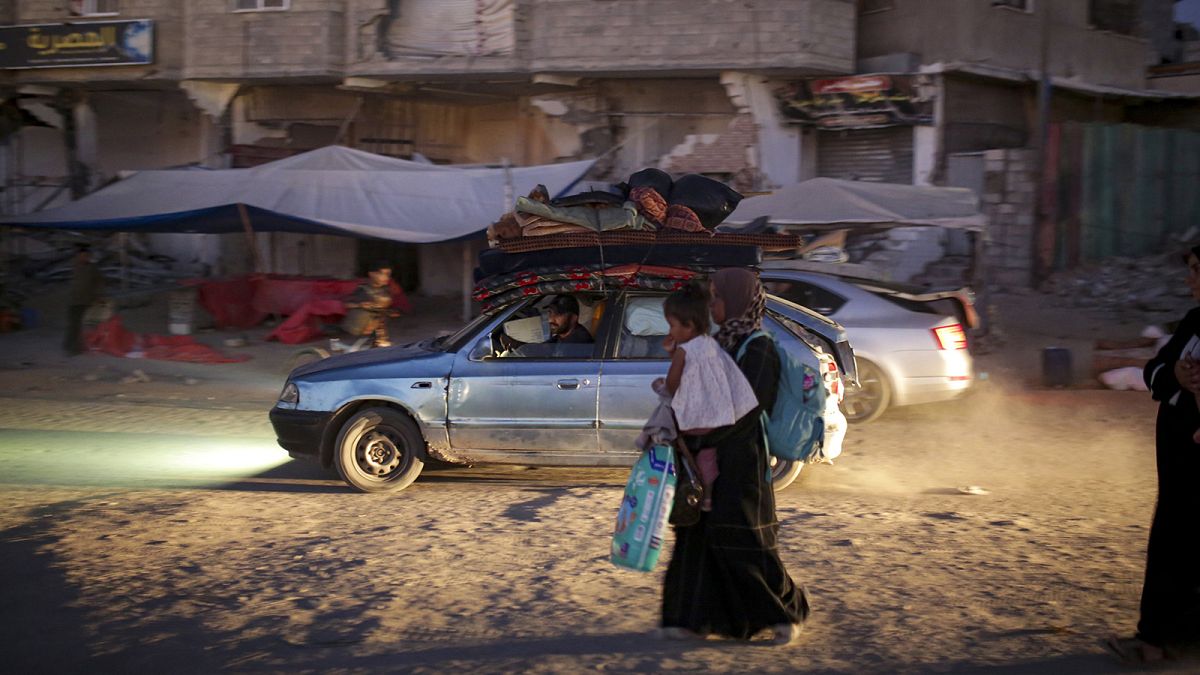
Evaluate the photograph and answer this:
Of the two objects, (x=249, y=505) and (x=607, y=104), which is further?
(x=607, y=104)

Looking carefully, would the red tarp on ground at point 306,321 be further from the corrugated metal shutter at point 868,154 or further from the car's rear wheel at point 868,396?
the car's rear wheel at point 868,396

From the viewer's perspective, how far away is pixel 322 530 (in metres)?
6.37

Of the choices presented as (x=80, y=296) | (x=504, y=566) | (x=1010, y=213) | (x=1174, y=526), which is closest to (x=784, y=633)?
(x=1174, y=526)

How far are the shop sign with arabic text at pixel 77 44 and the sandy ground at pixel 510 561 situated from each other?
1336cm

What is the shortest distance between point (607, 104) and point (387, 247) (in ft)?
19.4

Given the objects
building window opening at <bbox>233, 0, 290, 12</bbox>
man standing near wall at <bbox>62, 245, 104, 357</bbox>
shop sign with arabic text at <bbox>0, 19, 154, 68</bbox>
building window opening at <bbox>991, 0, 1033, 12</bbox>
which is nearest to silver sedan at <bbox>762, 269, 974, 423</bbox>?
man standing near wall at <bbox>62, 245, 104, 357</bbox>

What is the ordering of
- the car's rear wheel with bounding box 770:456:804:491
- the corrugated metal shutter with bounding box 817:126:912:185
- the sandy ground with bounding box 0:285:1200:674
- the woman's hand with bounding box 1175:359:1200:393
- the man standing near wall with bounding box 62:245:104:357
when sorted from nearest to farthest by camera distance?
1. the woman's hand with bounding box 1175:359:1200:393
2. the sandy ground with bounding box 0:285:1200:674
3. the car's rear wheel with bounding box 770:456:804:491
4. the man standing near wall with bounding box 62:245:104:357
5. the corrugated metal shutter with bounding box 817:126:912:185

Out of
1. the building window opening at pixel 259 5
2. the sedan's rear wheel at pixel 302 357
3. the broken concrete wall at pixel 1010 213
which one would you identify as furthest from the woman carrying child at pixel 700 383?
the building window opening at pixel 259 5

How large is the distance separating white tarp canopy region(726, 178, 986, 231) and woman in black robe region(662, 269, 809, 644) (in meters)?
9.51

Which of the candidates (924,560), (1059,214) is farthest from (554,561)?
(1059,214)

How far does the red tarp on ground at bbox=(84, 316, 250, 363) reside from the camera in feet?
49.9

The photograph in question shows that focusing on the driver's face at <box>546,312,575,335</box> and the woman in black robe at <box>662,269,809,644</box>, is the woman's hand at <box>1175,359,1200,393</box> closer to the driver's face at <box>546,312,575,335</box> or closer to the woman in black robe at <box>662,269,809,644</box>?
the woman in black robe at <box>662,269,809,644</box>

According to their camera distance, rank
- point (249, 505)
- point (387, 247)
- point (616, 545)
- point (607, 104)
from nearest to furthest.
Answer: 1. point (616, 545)
2. point (249, 505)
3. point (607, 104)
4. point (387, 247)

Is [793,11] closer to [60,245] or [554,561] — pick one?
[554,561]
